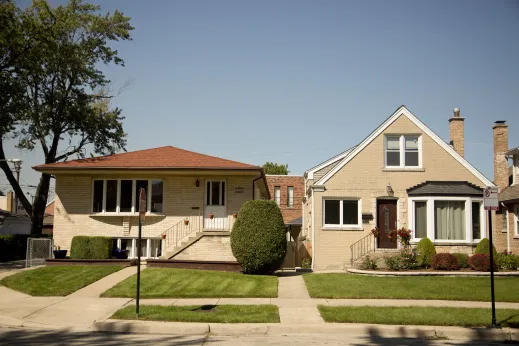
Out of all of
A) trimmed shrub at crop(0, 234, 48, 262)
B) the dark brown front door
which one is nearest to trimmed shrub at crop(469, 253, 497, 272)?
the dark brown front door

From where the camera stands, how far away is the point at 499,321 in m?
12.1

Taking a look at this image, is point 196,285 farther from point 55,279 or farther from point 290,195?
point 290,195

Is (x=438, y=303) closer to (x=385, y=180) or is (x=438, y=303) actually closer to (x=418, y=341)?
(x=418, y=341)

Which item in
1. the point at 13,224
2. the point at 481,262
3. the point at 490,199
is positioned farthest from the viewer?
the point at 13,224

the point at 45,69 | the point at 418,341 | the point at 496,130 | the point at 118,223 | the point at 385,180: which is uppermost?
the point at 45,69

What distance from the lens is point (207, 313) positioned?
503 inches

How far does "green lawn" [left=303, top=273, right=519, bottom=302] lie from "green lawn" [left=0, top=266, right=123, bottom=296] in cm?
720

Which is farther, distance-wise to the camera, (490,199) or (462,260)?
(462,260)

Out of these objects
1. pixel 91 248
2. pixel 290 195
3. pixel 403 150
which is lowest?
pixel 91 248

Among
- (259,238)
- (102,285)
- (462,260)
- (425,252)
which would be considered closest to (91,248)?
(102,285)

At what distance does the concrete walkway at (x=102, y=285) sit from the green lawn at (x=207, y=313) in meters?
2.80

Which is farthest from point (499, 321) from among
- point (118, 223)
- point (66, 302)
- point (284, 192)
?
point (284, 192)

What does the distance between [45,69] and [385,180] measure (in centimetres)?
2177

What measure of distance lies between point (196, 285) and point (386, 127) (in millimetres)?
11336
